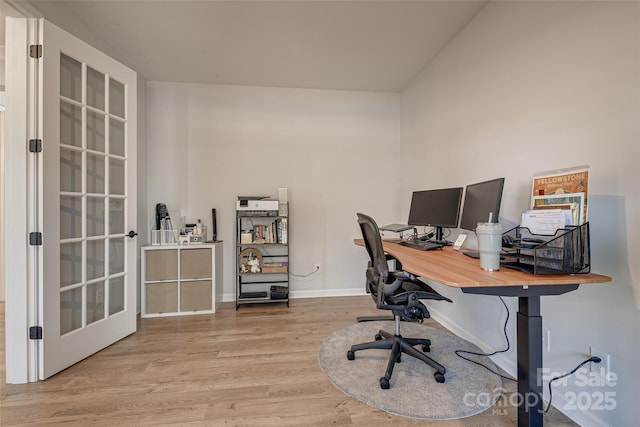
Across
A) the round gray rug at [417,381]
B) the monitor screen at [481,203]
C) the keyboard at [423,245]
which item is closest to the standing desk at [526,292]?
the round gray rug at [417,381]

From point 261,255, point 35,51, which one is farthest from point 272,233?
point 35,51

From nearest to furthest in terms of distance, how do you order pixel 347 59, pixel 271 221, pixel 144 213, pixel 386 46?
pixel 386 46, pixel 347 59, pixel 144 213, pixel 271 221

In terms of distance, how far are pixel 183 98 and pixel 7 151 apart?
1.78m

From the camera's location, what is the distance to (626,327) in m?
1.13

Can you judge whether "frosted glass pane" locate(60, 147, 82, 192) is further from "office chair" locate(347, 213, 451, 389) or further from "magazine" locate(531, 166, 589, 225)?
"magazine" locate(531, 166, 589, 225)

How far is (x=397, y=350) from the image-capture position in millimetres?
1721

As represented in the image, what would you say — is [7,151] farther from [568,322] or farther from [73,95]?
[568,322]

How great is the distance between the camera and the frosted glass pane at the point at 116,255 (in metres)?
2.13

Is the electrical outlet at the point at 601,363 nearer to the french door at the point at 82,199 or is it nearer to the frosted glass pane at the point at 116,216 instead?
the french door at the point at 82,199

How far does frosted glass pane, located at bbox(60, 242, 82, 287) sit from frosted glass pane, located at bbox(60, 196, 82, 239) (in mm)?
78

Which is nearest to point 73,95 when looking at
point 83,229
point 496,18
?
point 83,229

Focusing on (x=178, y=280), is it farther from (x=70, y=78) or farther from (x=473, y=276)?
(x=473, y=276)

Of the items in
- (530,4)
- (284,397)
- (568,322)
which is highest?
(530,4)

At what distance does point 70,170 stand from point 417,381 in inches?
110
